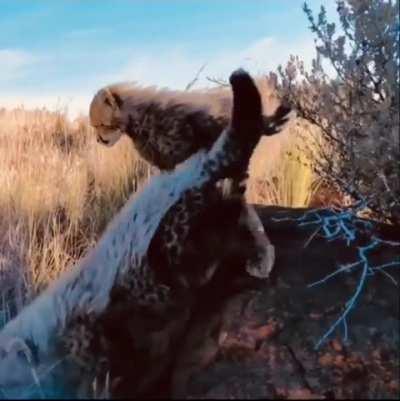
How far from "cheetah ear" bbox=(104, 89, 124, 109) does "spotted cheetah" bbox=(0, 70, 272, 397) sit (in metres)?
0.80

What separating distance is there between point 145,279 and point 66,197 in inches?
144

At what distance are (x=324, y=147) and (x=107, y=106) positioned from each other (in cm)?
129

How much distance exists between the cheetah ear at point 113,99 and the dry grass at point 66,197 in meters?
0.71

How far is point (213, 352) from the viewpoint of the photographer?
131 inches

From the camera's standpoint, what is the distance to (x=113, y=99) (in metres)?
4.64

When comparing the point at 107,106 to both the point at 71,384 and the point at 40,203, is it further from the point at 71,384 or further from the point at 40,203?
the point at 40,203

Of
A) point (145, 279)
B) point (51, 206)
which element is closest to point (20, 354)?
point (145, 279)

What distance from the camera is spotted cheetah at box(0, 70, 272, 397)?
349cm

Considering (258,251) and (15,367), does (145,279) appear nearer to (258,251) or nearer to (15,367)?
(258,251)

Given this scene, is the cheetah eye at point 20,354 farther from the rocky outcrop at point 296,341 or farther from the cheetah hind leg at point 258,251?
the cheetah hind leg at point 258,251

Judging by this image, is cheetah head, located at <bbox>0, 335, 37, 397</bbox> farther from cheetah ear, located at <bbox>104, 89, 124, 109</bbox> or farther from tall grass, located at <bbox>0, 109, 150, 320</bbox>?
tall grass, located at <bbox>0, 109, 150, 320</bbox>

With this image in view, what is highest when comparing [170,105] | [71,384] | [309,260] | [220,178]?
[170,105]

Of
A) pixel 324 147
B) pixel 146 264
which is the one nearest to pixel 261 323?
pixel 146 264

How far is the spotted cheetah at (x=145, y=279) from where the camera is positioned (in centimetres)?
349
